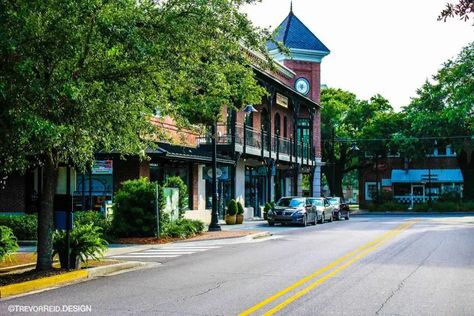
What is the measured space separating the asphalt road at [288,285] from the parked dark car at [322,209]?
17.3 m

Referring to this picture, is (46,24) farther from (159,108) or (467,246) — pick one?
(467,246)

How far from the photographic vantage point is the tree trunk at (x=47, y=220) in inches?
477

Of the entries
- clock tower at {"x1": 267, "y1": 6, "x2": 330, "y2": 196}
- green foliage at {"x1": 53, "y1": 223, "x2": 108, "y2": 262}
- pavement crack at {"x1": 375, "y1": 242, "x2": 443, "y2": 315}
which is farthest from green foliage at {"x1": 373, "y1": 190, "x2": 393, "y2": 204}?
green foliage at {"x1": 53, "y1": 223, "x2": 108, "y2": 262}

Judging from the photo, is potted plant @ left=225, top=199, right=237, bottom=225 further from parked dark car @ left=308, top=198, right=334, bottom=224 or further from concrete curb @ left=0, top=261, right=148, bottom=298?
concrete curb @ left=0, top=261, right=148, bottom=298

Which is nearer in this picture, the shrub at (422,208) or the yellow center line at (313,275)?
the yellow center line at (313,275)

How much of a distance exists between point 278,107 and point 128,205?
24.1 metres

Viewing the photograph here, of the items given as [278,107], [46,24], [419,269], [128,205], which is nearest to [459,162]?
[278,107]

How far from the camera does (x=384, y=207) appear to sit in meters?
57.5

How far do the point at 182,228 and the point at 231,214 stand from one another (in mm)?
9214

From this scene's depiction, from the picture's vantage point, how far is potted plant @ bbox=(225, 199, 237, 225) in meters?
31.0

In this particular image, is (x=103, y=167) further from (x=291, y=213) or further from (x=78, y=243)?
(x=78, y=243)

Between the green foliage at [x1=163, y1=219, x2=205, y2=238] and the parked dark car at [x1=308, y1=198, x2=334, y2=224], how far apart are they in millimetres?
11979

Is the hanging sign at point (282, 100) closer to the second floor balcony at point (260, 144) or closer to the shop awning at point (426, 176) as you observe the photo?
the second floor balcony at point (260, 144)

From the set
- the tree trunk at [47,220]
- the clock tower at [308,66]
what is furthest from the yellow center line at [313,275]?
the clock tower at [308,66]
